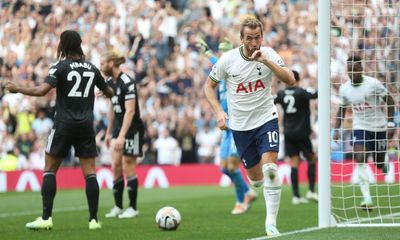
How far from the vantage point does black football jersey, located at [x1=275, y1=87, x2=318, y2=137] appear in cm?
1602

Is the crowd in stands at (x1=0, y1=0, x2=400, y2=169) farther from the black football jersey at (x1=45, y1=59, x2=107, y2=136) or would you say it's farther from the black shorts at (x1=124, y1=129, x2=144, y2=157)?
the black football jersey at (x1=45, y1=59, x2=107, y2=136)

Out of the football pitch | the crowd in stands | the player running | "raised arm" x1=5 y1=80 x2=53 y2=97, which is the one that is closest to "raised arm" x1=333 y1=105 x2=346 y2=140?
the football pitch

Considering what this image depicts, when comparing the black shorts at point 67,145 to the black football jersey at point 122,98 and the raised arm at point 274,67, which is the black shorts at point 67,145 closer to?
the black football jersey at point 122,98

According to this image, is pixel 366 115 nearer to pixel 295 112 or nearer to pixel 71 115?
pixel 295 112

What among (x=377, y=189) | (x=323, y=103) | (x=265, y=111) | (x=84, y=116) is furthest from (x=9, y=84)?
(x=377, y=189)

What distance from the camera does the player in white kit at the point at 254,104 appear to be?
31.1 feet

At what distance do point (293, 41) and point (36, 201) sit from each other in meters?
10.9

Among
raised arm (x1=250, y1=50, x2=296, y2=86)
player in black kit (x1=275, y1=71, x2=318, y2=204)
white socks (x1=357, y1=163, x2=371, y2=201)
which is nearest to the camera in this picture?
raised arm (x1=250, y1=50, x2=296, y2=86)

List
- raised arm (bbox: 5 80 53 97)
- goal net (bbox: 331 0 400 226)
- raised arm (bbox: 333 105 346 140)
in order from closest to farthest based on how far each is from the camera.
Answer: raised arm (bbox: 5 80 53 97) → raised arm (bbox: 333 105 346 140) → goal net (bbox: 331 0 400 226)

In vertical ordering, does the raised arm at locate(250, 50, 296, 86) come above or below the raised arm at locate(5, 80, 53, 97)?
above

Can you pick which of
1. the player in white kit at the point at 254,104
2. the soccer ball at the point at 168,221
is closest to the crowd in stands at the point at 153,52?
the soccer ball at the point at 168,221

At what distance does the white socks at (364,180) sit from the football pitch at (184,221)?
0.78 metres

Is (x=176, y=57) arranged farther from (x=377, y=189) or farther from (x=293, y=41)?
(x=377, y=189)

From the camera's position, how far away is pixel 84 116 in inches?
424
